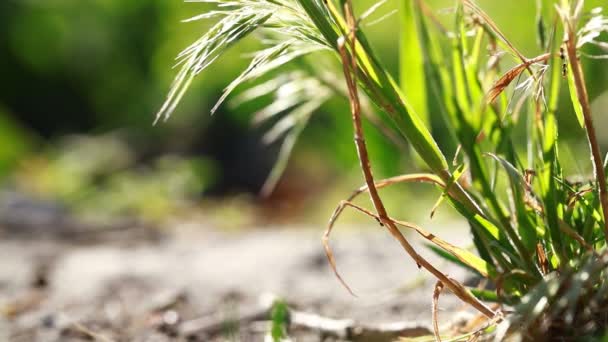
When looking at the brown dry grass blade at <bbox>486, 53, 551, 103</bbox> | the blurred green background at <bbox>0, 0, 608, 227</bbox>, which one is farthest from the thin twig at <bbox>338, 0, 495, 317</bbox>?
the blurred green background at <bbox>0, 0, 608, 227</bbox>

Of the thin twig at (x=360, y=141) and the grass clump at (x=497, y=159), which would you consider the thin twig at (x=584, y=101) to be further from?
the thin twig at (x=360, y=141)

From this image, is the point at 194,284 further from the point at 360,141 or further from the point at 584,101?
the point at 584,101

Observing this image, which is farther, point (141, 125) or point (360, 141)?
point (141, 125)

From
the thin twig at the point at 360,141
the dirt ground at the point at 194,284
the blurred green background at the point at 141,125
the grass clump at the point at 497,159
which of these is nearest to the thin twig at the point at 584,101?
the grass clump at the point at 497,159

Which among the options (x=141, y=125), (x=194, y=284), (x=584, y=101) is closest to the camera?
(x=584, y=101)

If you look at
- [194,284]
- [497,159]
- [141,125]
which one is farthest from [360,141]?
[141,125]

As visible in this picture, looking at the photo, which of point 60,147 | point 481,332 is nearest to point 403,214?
point 481,332
